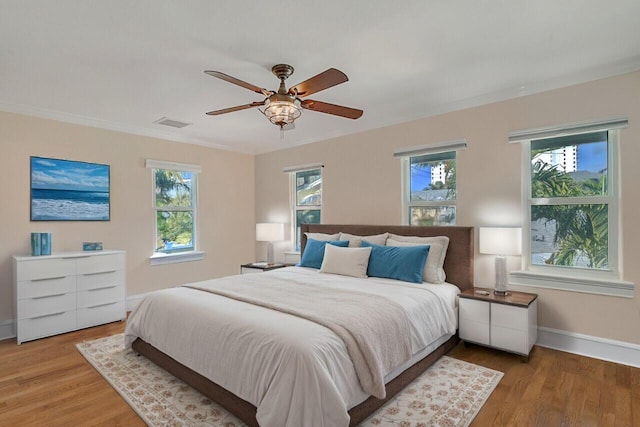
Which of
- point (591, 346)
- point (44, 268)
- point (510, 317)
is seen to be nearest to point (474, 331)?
point (510, 317)

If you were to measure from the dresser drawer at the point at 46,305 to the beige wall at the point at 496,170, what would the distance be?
3.22 meters

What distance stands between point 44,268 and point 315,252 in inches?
113

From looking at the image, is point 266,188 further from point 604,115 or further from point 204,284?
point 604,115

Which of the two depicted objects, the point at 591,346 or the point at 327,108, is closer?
the point at 327,108

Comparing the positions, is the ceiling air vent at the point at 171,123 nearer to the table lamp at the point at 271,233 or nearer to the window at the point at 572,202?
the table lamp at the point at 271,233

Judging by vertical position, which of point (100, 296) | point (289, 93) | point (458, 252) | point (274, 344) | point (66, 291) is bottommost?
point (100, 296)

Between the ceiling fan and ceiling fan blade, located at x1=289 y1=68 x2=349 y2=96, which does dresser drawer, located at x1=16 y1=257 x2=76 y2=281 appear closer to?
the ceiling fan

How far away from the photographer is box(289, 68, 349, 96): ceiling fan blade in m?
2.08

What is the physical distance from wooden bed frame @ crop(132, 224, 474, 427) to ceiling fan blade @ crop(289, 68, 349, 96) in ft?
6.54

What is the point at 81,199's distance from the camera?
404 centimetres

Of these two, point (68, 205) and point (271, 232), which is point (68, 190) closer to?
point (68, 205)

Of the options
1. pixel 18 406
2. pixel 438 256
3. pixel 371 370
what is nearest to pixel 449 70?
pixel 438 256

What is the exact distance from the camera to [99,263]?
3.85m

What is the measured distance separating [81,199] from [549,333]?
528cm
